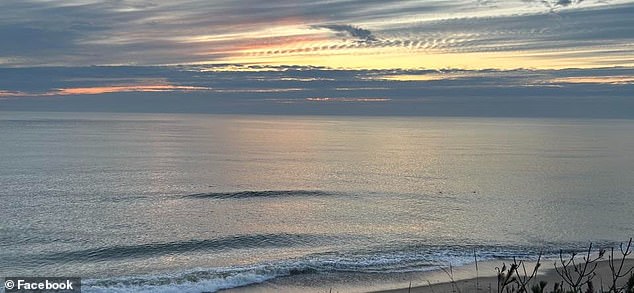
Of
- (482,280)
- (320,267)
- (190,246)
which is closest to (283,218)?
(190,246)

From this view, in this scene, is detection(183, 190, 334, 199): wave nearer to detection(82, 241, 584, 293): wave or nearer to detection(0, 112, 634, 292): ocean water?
detection(0, 112, 634, 292): ocean water

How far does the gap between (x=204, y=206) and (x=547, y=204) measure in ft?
62.9

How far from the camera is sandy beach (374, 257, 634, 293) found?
620 inches

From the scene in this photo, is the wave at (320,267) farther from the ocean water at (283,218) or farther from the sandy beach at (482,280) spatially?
the sandy beach at (482,280)

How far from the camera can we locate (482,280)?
55.6 ft

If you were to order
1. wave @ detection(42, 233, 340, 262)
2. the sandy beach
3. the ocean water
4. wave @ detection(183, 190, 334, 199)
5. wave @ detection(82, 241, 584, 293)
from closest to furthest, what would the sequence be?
the sandy beach, wave @ detection(82, 241, 584, 293), the ocean water, wave @ detection(42, 233, 340, 262), wave @ detection(183, 190, 334, 199)

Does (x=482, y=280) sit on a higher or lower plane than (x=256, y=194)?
higher

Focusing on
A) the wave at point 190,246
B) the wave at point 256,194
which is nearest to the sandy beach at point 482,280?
the wave at point 190,246

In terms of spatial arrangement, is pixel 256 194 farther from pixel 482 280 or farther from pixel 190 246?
pixel 482 280

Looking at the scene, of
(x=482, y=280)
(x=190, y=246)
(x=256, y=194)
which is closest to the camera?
(x=482, y=280)

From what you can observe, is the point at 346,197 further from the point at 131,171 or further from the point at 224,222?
the point at 131,171

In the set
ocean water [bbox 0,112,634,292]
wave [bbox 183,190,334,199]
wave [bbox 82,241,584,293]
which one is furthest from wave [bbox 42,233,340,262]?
wave [bbox 183,190,334,199]

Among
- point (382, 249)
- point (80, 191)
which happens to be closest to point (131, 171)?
point (80, 191)

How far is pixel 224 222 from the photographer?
25.8 m
